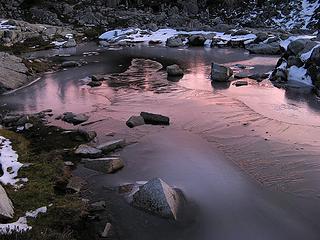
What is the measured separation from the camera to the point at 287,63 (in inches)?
1353

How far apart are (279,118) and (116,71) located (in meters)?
21.6

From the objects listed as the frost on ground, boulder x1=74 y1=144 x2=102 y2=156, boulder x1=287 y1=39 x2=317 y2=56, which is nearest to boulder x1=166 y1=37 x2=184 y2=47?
boulder x1=287 y1=39 x2=317 y2=56

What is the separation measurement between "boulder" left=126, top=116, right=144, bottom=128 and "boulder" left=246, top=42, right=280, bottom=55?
111 feet

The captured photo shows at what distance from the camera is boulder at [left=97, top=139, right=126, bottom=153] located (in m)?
17.6

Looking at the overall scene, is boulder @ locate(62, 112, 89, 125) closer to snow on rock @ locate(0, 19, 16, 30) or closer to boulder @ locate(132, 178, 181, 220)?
boulder @ locate(132, 178, 181, 220)

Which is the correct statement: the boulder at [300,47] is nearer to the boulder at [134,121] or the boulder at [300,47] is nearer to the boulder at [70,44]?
the boulder at [134,121]

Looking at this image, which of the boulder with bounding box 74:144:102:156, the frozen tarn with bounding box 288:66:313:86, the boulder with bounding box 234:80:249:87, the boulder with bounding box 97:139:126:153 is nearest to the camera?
the boulder with bounding box 74:144:102:156

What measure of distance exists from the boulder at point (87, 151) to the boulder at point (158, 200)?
15.1 ft

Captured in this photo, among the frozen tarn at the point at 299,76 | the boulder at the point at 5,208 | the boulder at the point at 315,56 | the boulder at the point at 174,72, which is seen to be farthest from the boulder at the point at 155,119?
the boulder at the point at 315,56

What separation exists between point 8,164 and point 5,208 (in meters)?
4.91

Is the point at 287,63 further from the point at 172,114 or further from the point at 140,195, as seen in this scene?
the point at 140,195

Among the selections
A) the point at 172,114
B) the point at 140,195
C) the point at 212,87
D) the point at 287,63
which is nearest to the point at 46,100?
the point at 172,114

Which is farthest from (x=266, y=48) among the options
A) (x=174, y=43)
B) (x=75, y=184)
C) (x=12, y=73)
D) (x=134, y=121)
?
(x=75, y=184)

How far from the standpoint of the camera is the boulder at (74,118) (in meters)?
22.5
